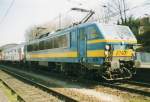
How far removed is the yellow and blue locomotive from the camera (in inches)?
539

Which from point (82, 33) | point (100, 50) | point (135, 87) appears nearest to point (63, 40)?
point (82, 33)

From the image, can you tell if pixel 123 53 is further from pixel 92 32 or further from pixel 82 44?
pixel 82 44

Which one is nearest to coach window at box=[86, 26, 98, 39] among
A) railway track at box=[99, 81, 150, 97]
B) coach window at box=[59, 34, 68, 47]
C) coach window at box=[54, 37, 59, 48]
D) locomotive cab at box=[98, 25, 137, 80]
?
locomotive cab at box=[98, 25, 137, 80]

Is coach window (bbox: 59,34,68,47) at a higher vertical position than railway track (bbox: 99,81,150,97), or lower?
higher

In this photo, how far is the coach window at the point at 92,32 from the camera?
1422 centimetres

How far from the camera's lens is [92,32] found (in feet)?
47.4

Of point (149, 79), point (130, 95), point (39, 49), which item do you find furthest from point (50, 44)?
point (130, 95)

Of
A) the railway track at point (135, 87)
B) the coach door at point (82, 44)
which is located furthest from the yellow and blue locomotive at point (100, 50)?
the railway track at point (135, 87)

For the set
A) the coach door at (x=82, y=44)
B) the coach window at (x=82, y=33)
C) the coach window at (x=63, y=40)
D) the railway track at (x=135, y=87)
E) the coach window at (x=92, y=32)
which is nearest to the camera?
the railway track at (x=135, y=87)

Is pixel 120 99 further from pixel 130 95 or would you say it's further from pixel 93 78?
pixel 93 78

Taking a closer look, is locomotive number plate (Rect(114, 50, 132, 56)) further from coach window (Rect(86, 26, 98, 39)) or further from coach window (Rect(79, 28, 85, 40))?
coach window (Rect(79, 28, 85, 40))

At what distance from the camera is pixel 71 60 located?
16.8 meters

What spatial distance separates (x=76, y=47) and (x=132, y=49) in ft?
10.6

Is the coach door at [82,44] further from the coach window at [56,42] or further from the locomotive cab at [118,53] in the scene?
the coach window at [56,42]
